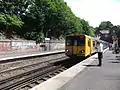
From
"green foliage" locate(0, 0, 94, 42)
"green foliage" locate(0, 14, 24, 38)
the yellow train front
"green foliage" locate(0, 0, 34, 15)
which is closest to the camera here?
the yellow train front

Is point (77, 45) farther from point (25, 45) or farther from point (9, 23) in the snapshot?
point (9, 23)

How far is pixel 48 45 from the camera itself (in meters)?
70.5

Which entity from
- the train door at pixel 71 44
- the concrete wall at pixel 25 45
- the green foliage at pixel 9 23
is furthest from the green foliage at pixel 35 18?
the train door at pixel 71 44

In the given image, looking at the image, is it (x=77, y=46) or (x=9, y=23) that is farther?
(x=9, y=23)

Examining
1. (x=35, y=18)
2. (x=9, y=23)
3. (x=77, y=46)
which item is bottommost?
(x=77, y=46)

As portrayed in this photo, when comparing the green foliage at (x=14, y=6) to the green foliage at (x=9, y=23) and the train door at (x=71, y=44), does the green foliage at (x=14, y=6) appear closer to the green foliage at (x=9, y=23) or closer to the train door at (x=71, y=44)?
the green foliage at (x=9, y=23)

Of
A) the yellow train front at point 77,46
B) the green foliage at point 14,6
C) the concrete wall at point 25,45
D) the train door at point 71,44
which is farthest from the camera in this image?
the green foliage at point 14,6

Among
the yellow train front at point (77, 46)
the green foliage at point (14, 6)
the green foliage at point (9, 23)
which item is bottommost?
the yellow train front at point (77, 46)

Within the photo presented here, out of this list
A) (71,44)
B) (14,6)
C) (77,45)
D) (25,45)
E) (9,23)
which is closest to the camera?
(77,45)

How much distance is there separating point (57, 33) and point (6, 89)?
70.7m

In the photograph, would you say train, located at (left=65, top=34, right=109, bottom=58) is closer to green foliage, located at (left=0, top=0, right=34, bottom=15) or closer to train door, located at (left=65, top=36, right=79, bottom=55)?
train door, located at (left=65, top=36, right=79, bottom=55)

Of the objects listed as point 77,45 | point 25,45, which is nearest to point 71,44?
point 77,45

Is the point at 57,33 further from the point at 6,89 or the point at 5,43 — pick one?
the point at 6,89

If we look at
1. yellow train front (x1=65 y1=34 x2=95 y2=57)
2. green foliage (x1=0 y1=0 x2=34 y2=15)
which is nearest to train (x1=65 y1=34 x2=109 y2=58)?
yellow train front (x1=65 y1=34 x2=95 y2=57)
